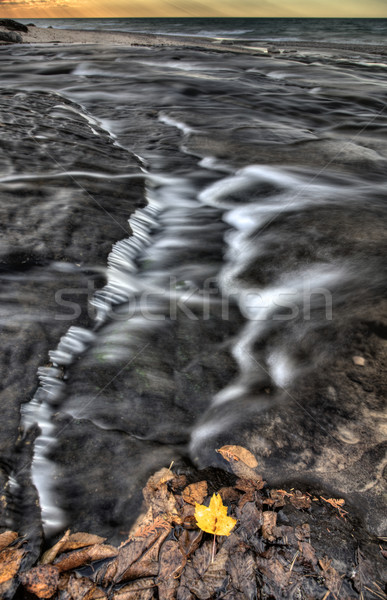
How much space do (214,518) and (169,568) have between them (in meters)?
0.20

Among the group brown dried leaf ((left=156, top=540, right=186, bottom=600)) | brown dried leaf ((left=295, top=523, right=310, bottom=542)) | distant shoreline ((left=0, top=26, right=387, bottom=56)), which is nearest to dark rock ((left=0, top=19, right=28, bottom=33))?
distant shoreline ((left=0, top=26, right=387, bottom=56))

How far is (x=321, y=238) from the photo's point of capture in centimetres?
276

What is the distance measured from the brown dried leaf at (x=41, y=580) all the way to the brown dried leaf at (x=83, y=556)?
0.02 meters

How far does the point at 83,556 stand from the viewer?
1.20 m

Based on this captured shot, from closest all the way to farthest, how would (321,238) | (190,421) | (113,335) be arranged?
(190,421), (113,335), (321,238)

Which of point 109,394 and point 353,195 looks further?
point 353,195

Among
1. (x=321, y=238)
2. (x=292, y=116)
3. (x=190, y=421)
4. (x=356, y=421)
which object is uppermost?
(x=292, y=116)

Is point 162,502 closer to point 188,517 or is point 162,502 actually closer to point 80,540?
point 188,517

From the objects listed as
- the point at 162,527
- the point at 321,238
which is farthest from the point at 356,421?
the point at 321,238

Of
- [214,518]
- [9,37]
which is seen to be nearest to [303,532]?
[214,518]

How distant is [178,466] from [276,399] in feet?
1.76

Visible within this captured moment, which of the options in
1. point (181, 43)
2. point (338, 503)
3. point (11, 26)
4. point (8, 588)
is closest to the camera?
point (8, 588)

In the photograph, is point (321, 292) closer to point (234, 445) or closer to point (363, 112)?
point (234, 445)

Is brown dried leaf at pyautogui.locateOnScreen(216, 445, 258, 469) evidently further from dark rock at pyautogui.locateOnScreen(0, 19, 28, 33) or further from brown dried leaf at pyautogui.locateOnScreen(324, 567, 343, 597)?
dark rock at pyautogui.locateOnScreen(0, 19, 28, 33)
